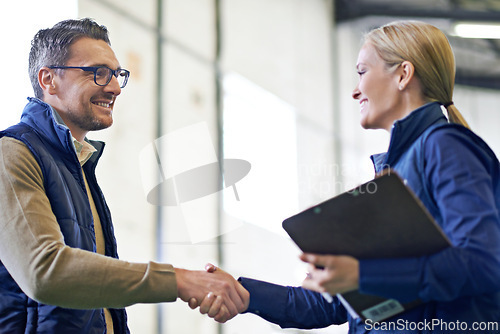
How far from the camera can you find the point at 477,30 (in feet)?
25.8

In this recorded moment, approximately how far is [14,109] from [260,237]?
339 cm

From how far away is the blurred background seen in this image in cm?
479

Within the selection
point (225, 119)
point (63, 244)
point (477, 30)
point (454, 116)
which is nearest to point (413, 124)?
point (454, 116)

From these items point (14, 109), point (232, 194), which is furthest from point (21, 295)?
point (232, 194)

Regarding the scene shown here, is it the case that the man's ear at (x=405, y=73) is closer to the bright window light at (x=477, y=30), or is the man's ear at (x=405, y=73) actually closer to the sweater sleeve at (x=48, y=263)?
the sweater sleeve at (x=48, y=263)

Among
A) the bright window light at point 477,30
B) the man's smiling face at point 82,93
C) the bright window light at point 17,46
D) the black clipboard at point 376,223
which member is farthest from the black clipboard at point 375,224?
the bright window light at point 477,30

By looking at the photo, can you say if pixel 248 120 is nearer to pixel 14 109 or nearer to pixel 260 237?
pixel 260 237

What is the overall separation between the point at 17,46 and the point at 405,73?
102 inches

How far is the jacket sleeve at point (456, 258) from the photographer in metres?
1.23

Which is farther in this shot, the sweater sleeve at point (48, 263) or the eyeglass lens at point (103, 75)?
the eyeglass lens at point (103, 75)

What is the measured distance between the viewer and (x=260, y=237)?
20.5 ft

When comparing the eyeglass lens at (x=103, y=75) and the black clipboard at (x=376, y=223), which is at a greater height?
the eyeglass lens at (x=103, y=75)

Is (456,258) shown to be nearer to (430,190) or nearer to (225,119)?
(430,190)

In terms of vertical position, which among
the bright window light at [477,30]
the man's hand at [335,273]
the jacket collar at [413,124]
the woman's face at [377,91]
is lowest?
the man's hand at [335,273]
